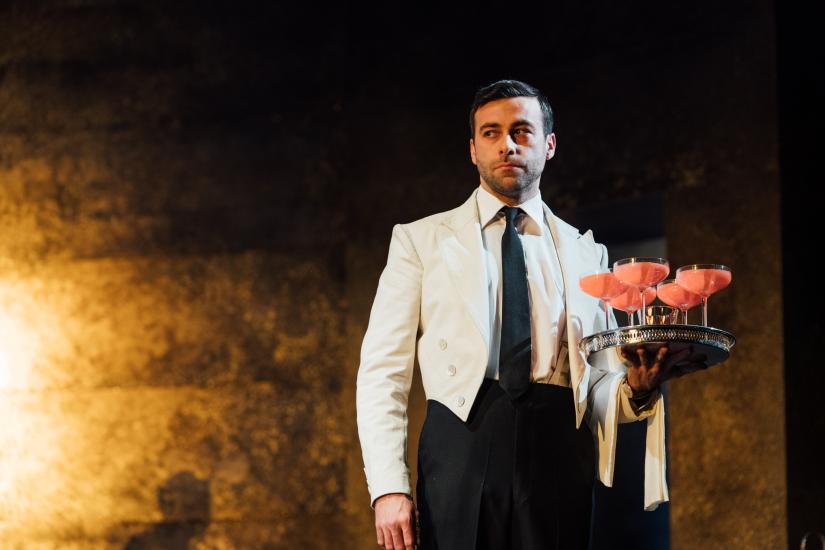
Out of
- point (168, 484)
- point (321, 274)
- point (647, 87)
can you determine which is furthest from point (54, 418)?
point (647, 87)

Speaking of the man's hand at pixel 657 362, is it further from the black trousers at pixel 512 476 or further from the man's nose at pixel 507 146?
the man's nose at pixel 507 146

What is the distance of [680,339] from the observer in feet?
6.94

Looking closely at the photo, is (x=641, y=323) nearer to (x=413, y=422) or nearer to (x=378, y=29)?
(x=413, y=422)

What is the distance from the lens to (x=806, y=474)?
3.86 meters

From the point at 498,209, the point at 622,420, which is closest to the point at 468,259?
the point at 498,209

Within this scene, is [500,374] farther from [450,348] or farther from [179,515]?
[179,515]

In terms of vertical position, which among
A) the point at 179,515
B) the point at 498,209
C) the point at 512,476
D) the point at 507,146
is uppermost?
the point at 507,146

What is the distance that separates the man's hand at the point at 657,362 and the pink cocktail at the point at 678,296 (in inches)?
6.6

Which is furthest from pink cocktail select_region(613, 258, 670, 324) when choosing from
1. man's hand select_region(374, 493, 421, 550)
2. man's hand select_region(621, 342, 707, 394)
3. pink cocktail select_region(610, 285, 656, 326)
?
man's hand select_region(374, 493, 421, 550)

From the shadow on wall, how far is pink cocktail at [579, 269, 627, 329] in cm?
278

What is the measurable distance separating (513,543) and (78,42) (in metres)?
3.74

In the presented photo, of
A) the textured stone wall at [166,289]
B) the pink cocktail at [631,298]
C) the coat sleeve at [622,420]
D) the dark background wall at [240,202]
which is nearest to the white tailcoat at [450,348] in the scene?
the coat sleeve at [622,420]

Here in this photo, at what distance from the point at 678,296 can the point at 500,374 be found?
1.38ft

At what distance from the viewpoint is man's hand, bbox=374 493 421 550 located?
2.29 m
